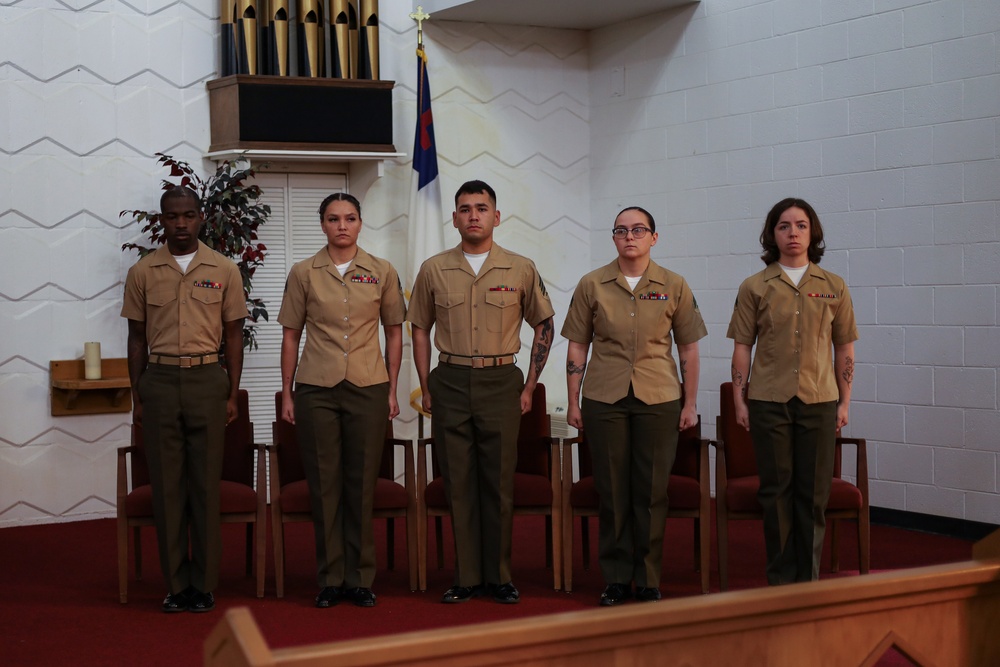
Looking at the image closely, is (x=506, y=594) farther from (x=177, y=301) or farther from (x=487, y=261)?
(x=177, y=301)

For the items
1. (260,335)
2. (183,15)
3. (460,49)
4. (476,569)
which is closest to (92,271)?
(260,335)

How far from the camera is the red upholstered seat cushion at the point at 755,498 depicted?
434 centimetres

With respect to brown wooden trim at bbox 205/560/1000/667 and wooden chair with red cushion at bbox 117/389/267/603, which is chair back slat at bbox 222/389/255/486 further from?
brown wooden trim at bbox 205/560/1000/667

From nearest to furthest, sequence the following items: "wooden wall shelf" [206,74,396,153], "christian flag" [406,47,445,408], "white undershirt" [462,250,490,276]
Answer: "white undershirt" [462,250,490,276] < "wooden wall shelf" [206,74,396,153] < "christian flag" [406,47,445,408]

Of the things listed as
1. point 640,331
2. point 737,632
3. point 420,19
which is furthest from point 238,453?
point 737,632

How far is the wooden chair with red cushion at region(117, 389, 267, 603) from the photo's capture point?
441 cm

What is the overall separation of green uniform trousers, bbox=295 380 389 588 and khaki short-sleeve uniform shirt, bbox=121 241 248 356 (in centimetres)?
43

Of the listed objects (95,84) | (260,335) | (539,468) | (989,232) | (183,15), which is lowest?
(539,468)

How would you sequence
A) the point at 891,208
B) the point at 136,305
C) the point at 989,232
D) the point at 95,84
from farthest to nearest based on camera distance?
the point at 95,84, the point at 891,208, the point at 989,232, the point at 136,305

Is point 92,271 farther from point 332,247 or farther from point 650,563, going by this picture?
point 650,563

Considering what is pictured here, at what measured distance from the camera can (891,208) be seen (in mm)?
5629

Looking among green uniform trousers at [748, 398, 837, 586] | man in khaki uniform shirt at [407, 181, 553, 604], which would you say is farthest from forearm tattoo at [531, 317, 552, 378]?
green uniform trousers at [748, 398, 837, 586]

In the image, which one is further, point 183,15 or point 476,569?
point 183,15

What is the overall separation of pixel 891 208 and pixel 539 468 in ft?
7.63
